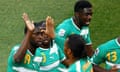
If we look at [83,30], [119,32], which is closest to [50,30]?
[83,30]

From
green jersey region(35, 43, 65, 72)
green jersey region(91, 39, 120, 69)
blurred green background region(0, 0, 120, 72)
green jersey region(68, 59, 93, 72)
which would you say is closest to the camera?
green jersey region(68, 59, 93, 72)

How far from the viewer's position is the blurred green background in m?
11.9

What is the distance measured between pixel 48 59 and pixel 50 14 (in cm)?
684

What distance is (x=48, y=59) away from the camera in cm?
625

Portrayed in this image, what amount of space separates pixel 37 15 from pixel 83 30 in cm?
Answer: 566

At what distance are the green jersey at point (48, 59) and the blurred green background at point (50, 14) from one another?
195 inches

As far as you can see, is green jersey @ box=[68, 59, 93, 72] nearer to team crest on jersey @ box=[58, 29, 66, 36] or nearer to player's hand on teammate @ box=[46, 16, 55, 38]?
player's hand on teammate @ box=[46, 16, 55, 38]

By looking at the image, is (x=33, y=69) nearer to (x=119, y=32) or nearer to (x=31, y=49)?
(x=31, y=49)

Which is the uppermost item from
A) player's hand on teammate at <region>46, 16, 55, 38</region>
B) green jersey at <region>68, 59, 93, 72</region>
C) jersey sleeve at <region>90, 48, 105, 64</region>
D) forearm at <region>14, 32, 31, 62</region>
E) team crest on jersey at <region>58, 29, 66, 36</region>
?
player's hand on teammate at <region>46, 16, 55, 38</region>

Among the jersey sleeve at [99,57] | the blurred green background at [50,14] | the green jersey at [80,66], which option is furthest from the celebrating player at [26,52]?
the blurred green background at [50,14]

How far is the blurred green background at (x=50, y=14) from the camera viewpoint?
11.9 metres

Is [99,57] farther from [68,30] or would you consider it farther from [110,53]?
[68,30]

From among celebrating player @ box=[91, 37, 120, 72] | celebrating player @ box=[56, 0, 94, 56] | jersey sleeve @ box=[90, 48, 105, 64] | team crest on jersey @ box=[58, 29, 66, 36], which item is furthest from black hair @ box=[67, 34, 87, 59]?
team crest on jersey @ box=[58, 29, 66, 36]

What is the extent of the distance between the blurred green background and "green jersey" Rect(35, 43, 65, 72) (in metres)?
4.95
